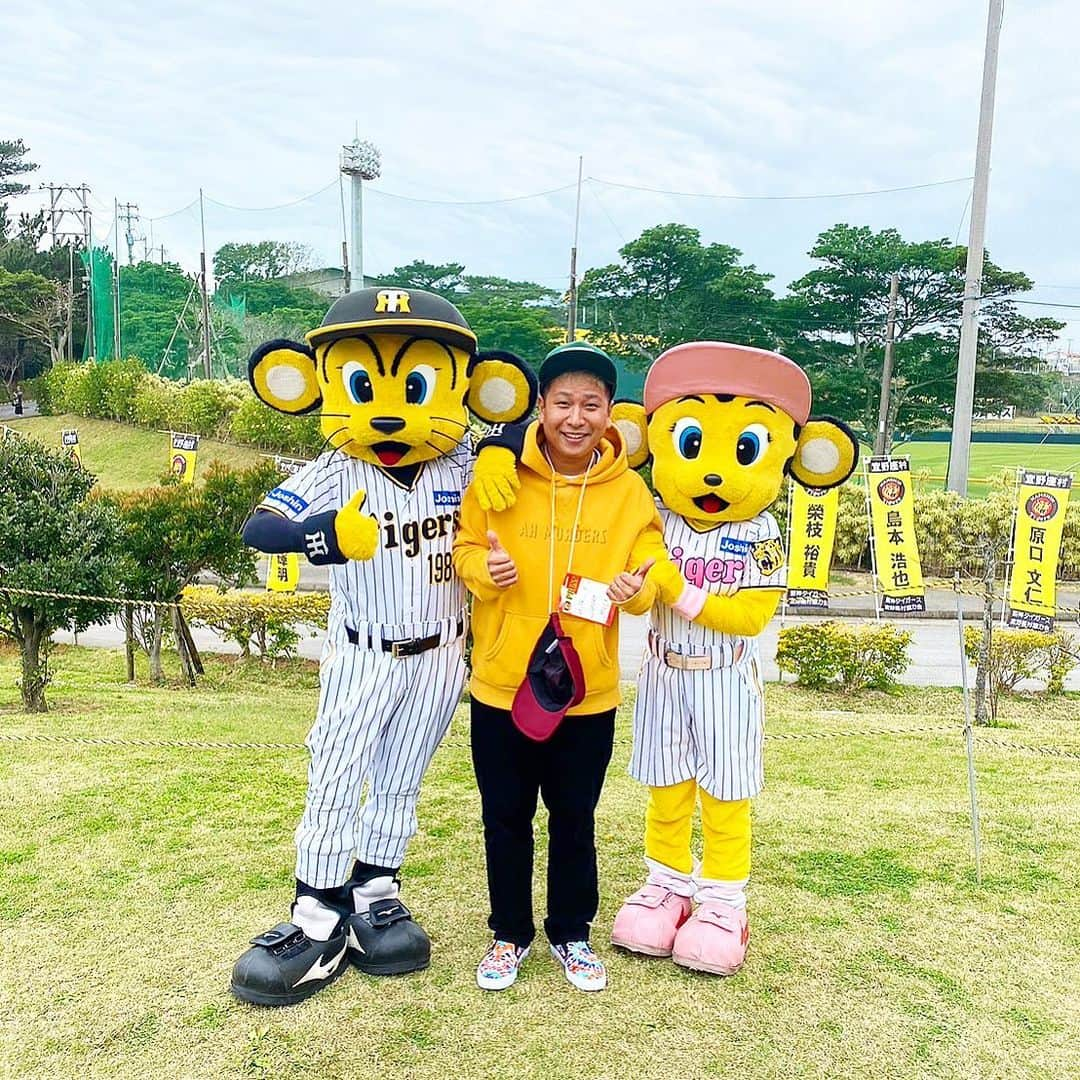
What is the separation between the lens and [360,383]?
9.44 feet

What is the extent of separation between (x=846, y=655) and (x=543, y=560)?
24.6ft

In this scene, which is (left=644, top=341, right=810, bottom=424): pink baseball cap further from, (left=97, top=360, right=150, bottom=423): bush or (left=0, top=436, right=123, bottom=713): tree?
(left=97, top=360, right=150, bottom=423): bush

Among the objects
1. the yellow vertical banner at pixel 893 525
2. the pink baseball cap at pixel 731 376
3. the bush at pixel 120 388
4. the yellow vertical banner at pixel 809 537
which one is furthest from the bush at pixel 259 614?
the bush at pixel 120 388

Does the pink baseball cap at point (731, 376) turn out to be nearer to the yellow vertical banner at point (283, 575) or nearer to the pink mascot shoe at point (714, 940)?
the pink mascot shoe at point (714, 940)

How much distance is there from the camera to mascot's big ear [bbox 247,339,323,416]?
305cm

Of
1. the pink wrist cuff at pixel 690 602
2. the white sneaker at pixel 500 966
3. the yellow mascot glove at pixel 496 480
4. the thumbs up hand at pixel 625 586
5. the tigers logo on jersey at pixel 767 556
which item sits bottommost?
the white sneaker at pixel 500 966

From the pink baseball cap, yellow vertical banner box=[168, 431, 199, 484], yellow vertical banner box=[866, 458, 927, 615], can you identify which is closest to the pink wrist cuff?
the pink baseball cap

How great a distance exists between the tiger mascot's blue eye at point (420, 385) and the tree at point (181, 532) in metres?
6.08

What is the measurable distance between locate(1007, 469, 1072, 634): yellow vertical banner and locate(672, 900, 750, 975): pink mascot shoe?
739 cm

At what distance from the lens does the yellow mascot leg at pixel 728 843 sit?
10.2 ft

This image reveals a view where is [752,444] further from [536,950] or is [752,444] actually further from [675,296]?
[675,296]

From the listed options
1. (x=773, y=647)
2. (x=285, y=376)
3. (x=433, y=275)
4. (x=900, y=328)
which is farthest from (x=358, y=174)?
(x=285, y=376)

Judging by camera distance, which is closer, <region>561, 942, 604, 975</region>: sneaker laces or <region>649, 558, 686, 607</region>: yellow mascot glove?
<region>649, 558, 686, 607</region>: yellow mascot glove

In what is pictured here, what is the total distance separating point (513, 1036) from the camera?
8.70 ft
